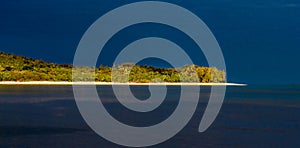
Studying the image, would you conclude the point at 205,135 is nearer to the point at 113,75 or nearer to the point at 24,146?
the point at 24,146

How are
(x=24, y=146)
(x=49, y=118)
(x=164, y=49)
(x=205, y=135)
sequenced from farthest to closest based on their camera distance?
(x=164, y=49), (x=49, y=118), (x=205, y=135), (x=24, y=146)

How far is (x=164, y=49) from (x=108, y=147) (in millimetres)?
132972

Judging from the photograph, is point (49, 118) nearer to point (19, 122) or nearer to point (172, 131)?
point (19, 122)

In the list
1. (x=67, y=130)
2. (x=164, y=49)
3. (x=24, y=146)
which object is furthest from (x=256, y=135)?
(x=164, y=49)

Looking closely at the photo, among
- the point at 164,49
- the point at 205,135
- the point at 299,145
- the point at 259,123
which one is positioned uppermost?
the point at 164,49

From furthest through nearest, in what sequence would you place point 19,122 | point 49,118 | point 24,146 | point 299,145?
1. point 49,118
2. point 19,122
3. point 299,145
4. point 24,146

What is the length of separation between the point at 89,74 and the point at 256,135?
163 meters

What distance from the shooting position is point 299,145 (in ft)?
88.3

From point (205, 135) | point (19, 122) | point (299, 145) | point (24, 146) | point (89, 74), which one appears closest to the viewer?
point (24, 146)

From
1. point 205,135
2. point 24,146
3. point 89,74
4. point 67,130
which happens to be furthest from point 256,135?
point 89,74

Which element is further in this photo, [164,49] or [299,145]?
[164,49]

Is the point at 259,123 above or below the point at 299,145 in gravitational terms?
above

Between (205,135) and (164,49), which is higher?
(164,49)

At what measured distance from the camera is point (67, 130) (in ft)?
103
